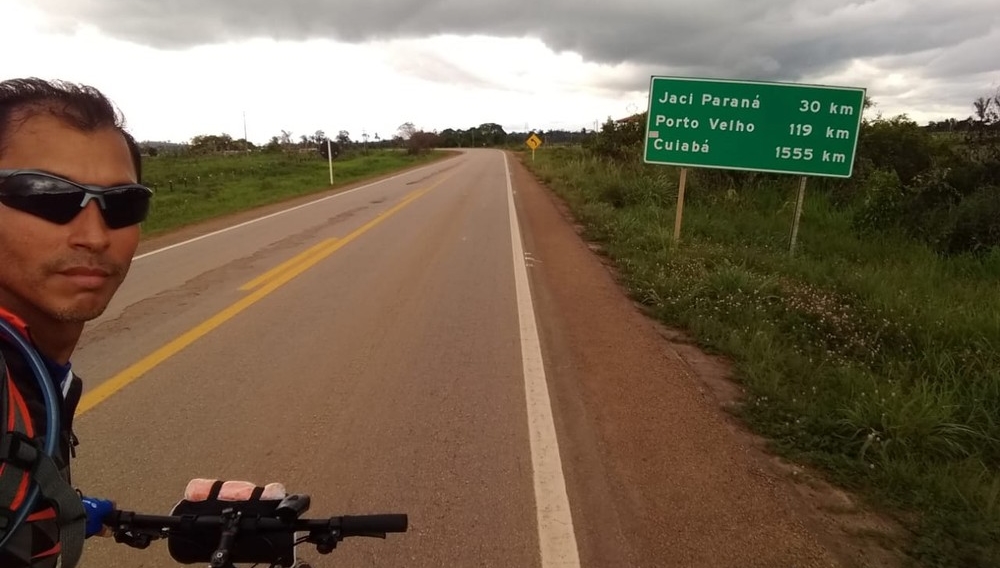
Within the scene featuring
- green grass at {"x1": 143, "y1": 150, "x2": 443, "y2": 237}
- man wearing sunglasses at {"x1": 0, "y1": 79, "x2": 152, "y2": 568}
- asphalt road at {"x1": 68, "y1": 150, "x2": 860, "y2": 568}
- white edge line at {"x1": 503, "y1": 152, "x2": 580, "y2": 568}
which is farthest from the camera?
green grass at {"x1": 143, "y1": 150, "x2": 443, "y2": 237}

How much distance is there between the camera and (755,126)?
910 cm

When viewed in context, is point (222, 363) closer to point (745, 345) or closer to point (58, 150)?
point (58, 150)

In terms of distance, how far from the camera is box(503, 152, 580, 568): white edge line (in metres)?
2.63

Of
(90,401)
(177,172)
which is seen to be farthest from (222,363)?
(177,172)

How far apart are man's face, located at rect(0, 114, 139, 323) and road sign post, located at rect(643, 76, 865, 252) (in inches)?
346

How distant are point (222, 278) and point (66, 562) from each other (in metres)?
7.28

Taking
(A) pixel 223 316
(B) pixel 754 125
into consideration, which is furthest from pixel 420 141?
(A) pixel 223 316

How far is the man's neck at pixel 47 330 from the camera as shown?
3.97 feet

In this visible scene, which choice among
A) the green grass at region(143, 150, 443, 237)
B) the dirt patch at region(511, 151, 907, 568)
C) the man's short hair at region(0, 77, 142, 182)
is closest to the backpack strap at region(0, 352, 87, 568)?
the man's short hair at region(0, 77, 142, 182)

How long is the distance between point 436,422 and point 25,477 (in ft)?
9.54

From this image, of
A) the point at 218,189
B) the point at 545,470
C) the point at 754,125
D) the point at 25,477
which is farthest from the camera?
the point at 218,189

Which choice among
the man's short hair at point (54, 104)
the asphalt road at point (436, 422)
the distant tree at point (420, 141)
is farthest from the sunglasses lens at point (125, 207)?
the distant tree at point (420, 141)

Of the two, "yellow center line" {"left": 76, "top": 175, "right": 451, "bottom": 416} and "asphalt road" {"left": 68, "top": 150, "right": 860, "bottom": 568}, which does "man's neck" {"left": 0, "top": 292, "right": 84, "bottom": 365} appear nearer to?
"asphalt road" {"left": 68, "top": 150, "right": 860, "bottom": 568}

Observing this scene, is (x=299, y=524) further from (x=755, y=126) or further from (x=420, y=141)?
(x=420, y=141)
